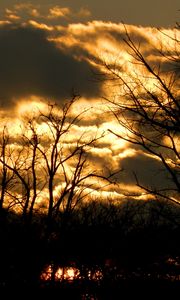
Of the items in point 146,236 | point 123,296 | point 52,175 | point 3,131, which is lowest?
point 123,296

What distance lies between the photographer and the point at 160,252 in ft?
110

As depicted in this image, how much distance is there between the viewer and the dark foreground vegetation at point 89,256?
85.1ft

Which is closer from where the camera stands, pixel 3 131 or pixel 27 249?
pixel 27 249

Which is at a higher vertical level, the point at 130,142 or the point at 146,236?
the point at 146,236

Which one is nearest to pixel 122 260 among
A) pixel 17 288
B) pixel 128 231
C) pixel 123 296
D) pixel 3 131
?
pixel 123 296

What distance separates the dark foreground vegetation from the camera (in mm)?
25938

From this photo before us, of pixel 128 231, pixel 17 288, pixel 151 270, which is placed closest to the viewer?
pixel 17 288

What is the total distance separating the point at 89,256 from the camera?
100ft

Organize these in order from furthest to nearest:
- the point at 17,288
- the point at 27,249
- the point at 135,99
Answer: the point at 27,249 → the point at 17,288 → the point at 135,99

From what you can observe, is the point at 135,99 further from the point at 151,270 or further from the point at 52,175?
the point at 52,175

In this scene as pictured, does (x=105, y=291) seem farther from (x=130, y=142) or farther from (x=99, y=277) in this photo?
(x=130, y=142)

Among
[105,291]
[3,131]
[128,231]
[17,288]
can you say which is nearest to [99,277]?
[105,291]

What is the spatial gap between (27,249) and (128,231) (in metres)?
11.9

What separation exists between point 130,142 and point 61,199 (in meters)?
26.9
